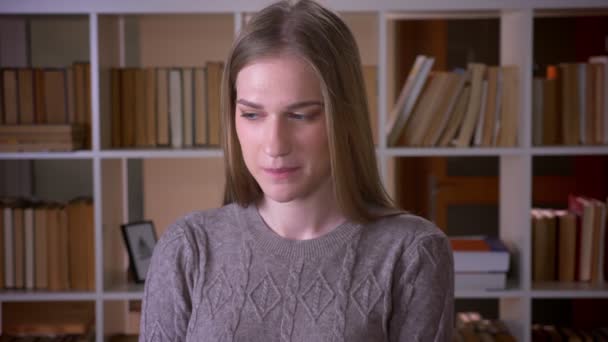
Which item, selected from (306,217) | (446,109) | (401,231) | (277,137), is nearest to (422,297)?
(401,231)

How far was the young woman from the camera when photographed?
1098 millimetres

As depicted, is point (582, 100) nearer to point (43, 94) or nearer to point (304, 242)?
point (304, 242)

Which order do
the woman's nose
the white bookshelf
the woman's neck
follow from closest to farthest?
the woman's nose → the woman's neck → the white bookshelf

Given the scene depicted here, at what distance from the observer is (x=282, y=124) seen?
109 cm

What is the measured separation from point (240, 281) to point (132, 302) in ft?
5.19

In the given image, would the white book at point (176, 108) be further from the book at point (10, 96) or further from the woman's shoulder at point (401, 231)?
the woman's shoulder at point (401, 231)

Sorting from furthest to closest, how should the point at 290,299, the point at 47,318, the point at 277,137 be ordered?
1. the point at 47,318
2. the point at 290,299
3. the point at 277,137

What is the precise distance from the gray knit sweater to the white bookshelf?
3.47ft

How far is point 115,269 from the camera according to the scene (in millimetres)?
2490

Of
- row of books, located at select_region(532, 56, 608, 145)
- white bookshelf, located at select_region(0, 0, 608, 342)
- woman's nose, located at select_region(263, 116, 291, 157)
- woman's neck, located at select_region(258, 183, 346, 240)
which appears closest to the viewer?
woman's nose, located at select_region(263, 116, 291, 157)

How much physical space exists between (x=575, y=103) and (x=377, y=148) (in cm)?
65

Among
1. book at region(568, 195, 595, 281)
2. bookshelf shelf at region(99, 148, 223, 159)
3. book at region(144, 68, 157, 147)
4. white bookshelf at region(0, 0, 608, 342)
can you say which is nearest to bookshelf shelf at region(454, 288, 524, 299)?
white bookshelf at region(0, 0, 608, 342)

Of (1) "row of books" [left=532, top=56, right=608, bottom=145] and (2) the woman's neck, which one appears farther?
(1) "row of books" [left=532, top=56, right=608, bottom=145]

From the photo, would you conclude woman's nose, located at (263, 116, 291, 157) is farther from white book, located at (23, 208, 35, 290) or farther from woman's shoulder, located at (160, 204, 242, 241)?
white book, located at (23, 208, 35, 290)
